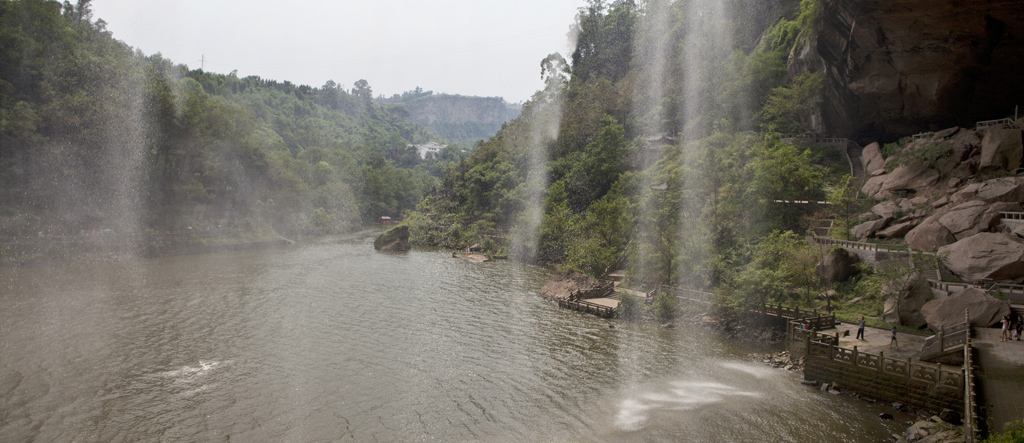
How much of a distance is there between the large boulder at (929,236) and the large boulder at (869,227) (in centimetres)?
313

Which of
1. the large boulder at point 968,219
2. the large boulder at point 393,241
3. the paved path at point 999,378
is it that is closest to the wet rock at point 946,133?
the large boulder at point 968,219

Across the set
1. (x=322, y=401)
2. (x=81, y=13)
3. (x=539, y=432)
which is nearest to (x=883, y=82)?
(x=539, y=432)

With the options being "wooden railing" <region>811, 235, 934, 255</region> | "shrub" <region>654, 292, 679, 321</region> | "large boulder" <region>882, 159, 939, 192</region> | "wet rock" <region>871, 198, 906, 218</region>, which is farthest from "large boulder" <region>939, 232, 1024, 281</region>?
"shrub" <region>654, 292, 679, 321</region>

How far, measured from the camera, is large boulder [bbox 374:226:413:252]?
6588 cm

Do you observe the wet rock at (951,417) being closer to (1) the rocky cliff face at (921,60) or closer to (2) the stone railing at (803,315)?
(2) the stone railing at (803,315)

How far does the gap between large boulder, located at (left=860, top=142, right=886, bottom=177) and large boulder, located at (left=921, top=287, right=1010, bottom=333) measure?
18.6m

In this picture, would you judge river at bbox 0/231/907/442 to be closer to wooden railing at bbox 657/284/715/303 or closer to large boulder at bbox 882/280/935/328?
wooden railing at bbox 657/284/715/303

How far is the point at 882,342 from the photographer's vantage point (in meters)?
22.4

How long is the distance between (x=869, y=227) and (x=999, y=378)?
54.9ft

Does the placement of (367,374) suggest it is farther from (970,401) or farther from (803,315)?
(803,315)

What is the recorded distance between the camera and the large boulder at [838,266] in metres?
30.3

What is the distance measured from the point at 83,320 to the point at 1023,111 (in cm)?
5879

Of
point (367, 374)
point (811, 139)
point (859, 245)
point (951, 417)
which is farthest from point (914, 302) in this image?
point (811, 139)

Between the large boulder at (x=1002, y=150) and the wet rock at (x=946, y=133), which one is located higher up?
the wet rock at (x=946, y=133)
